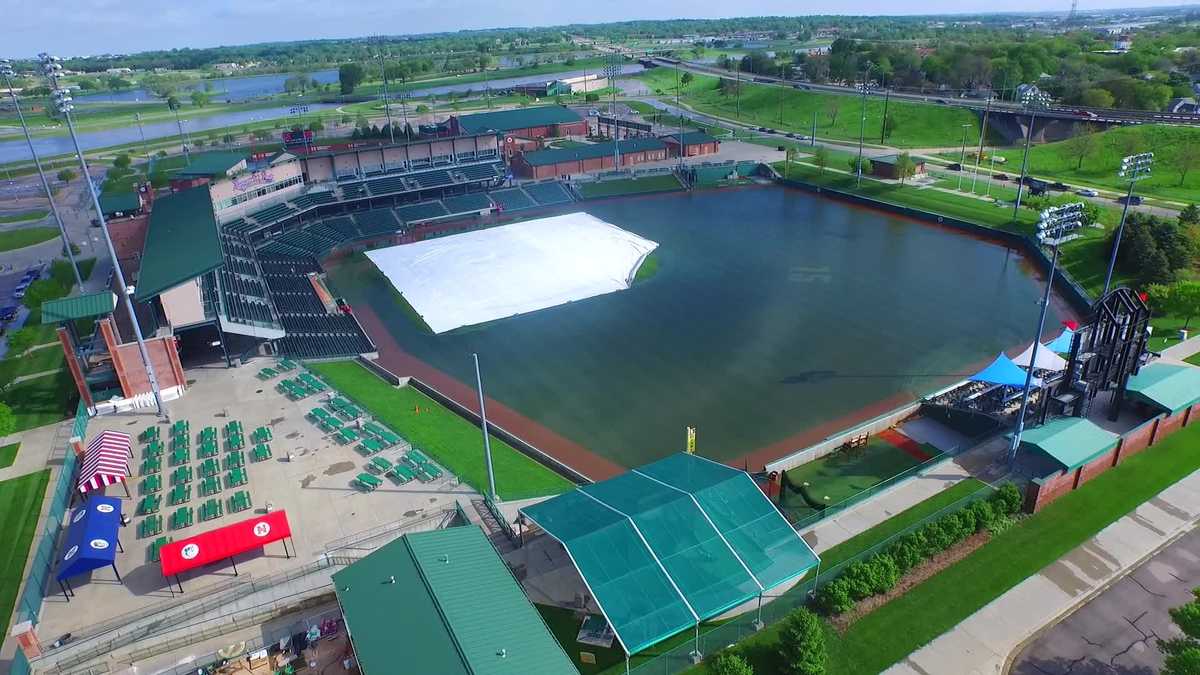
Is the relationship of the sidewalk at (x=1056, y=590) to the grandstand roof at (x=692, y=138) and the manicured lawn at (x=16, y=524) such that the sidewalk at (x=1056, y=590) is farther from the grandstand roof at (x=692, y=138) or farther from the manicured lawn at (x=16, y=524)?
the grandstand roof at (x=692, y=138)

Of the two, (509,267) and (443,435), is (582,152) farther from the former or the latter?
(443,435)

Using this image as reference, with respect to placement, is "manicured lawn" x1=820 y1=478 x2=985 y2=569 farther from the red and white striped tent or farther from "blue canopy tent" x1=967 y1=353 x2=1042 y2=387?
the red and white striped tent

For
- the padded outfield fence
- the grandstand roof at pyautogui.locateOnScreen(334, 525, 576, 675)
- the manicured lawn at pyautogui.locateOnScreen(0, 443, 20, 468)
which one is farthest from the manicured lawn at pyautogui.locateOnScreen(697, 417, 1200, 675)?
the manicured lawn at pyautogui.locateOnScreen(0, 443, 20, 468)

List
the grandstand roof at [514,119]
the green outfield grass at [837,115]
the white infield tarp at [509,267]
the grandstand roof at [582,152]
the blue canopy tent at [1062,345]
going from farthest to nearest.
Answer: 1. the green outfield grass at [837,115]
2. the grandstand roof at [514,119]
3. the grandstand roof at [582,152]
4. the white infield tarp at [509,267]
5. the blue canopy tent at [1062,345]

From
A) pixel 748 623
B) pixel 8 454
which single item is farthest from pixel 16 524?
pixel 748 623

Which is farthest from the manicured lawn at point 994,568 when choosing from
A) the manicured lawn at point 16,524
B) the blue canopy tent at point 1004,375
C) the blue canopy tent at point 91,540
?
the manicured lawn at point 16,524

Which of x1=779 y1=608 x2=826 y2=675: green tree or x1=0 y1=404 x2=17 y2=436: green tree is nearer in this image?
x1=779 y1=608 x2=826 y2=675: green tree

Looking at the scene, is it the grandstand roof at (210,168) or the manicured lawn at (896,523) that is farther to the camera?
the grandstand roof at (210,168)
